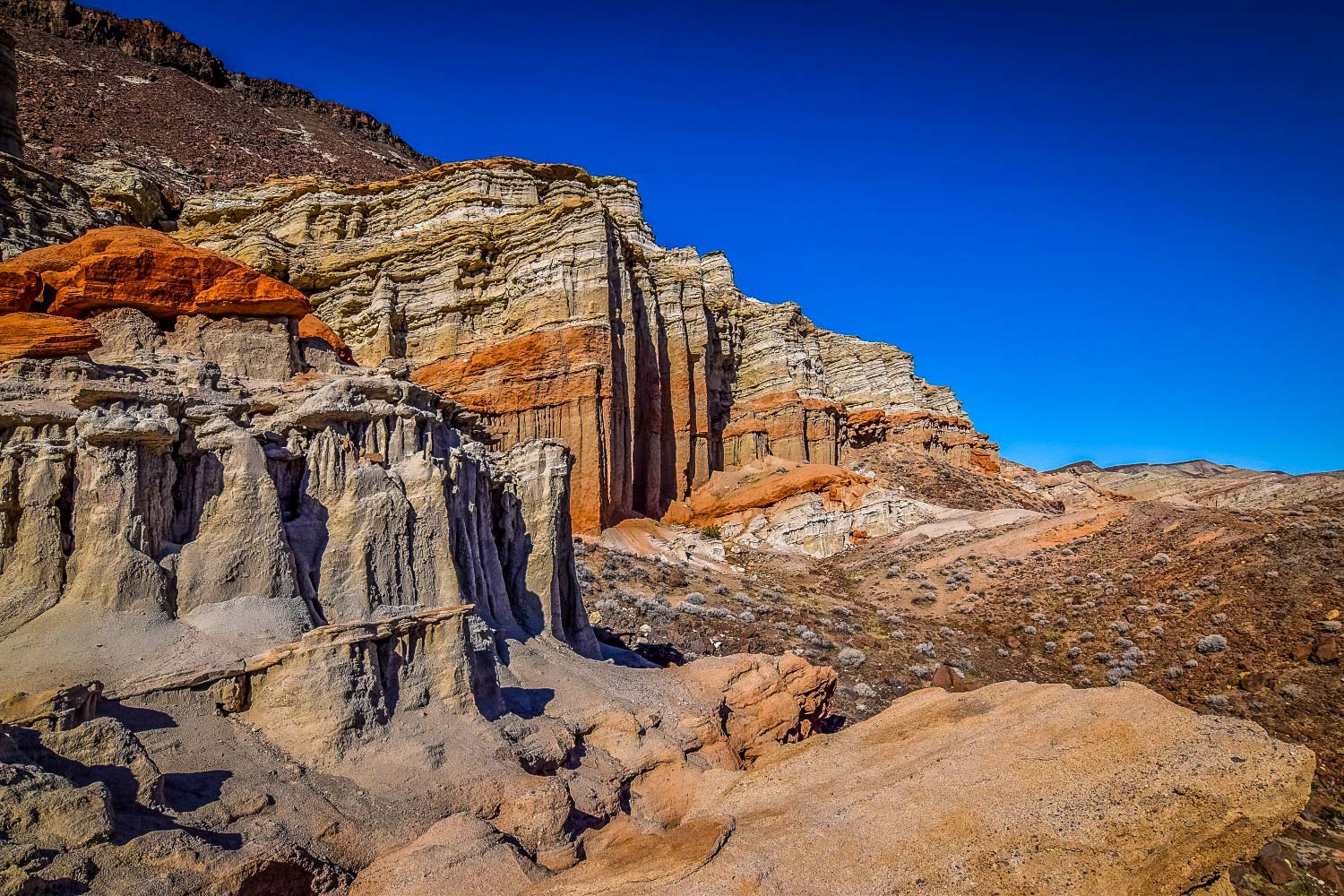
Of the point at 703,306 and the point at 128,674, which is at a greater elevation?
the point at 703,306

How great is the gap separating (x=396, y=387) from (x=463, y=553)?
8.76 feet

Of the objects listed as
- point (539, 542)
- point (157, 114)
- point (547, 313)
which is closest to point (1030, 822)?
point (539, 542)

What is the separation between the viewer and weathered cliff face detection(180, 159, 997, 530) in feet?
98.7

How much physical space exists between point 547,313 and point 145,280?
2072 centimetres

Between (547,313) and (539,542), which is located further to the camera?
(547,313)

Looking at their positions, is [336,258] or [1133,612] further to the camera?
[336,258]

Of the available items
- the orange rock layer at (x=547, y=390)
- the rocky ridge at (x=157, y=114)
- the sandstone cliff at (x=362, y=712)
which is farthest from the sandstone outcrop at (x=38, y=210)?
the rocky ridge at (x=157, y=114)

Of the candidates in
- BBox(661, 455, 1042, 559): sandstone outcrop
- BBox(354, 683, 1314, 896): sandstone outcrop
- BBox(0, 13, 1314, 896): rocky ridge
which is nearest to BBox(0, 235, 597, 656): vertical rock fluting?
BBox(0, 13, 1314, 896): rocky ridge

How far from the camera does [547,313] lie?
3072 centimetres

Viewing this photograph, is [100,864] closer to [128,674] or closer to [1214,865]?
[128,674]

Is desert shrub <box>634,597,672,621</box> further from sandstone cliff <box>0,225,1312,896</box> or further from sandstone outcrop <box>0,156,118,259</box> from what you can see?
sandstone outcrop <box>0,156,118,259</box>

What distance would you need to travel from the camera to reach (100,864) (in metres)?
3.67

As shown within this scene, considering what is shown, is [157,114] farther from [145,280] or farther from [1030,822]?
[1030,822]

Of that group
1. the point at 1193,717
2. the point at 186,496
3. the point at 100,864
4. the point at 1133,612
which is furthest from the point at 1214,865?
the point at 1133,612
